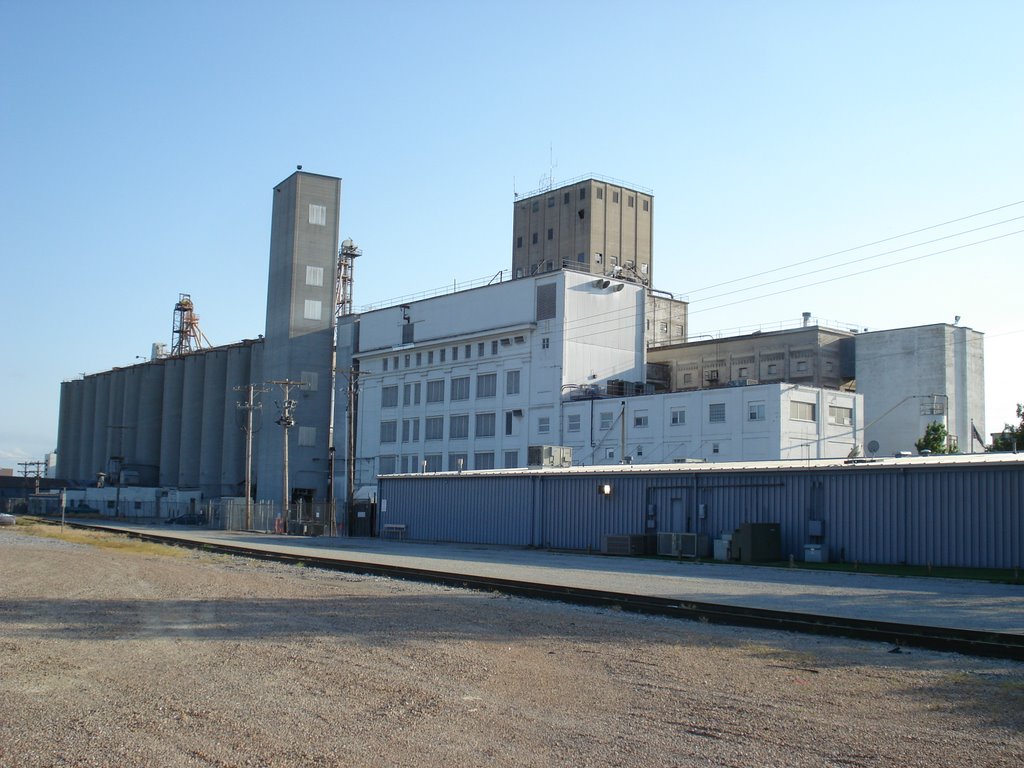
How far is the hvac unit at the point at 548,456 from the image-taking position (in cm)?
5588

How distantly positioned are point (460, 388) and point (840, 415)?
30022mm

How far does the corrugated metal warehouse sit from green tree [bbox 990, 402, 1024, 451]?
34173mm

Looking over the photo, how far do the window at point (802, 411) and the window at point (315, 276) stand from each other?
48.9 metres

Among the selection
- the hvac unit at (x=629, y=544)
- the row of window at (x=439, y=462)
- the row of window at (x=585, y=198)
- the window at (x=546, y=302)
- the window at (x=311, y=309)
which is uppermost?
the row of window at (x=585, y=198)

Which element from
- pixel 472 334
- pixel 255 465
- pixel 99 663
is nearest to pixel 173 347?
pixel 255 465

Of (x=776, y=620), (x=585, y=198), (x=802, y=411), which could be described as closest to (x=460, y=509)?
(x=802, y=411)

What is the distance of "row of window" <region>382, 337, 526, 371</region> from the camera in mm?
78812

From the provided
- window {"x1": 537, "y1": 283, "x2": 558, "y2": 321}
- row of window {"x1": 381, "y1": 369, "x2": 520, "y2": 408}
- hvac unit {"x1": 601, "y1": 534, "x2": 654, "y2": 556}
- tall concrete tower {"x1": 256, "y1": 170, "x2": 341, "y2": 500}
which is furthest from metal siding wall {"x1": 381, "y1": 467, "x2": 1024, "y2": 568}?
tall concrete tower {"x1": 256, "y1": 170, "x2": 341, "y2": 500}

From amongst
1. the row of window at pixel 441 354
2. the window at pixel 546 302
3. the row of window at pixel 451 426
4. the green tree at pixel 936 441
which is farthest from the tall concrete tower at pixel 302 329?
the green tree at pixel 936 441

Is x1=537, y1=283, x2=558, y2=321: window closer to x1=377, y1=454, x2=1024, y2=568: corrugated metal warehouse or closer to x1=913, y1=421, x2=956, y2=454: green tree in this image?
x1=377, y1=454, x2=1024, y2=568: corrugated metal warehouse

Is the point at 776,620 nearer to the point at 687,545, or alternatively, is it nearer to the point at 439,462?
the point at 687,545

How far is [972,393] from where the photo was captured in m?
79.9

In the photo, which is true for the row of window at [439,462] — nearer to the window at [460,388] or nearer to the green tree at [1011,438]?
the window at [460,388]

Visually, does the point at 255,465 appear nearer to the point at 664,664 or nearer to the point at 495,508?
the point at 495,508
